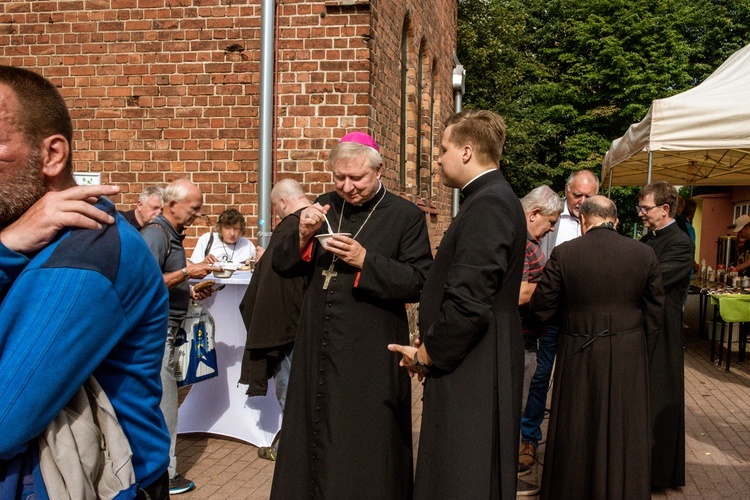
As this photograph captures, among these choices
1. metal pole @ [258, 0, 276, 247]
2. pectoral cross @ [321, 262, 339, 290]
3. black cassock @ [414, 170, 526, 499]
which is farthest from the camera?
metal pole @ [258, 0, 276, 247]

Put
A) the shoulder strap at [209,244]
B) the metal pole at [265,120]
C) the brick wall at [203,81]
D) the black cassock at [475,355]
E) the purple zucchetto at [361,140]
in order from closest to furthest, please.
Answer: the black cassock at [475,355], the purple zucchetto at [361,140], the shoulder strap at [209,244], the metal pole at [265,120], the brick wall at [203,81]

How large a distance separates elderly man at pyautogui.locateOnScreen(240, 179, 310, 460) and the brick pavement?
0.70m

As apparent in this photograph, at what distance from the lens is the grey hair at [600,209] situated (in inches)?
161

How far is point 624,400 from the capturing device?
3.93 m

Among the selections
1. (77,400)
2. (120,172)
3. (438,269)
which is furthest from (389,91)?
(77,400)

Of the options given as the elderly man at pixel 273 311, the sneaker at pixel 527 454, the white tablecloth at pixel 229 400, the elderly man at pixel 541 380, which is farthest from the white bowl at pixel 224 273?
the sneaker at pixel 527 454

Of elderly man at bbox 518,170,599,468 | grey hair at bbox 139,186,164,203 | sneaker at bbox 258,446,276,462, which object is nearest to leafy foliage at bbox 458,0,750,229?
elderly man at bbox 518,170,599,468

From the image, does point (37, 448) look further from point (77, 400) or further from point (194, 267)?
point (194, 267)

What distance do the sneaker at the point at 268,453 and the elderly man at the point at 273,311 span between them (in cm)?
87

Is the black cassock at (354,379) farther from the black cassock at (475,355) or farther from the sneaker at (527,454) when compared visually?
the sneaker at (527,454)

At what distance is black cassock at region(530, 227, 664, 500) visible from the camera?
154 inches

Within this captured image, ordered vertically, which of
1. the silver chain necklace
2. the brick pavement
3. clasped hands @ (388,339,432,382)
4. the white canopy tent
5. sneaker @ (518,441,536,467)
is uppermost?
the white canopy tent

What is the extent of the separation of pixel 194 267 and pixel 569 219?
11.2 feet

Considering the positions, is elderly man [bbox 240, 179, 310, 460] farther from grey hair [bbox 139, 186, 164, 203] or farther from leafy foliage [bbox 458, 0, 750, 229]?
leafy foliage [bbox 458, 0, 750, 229]
